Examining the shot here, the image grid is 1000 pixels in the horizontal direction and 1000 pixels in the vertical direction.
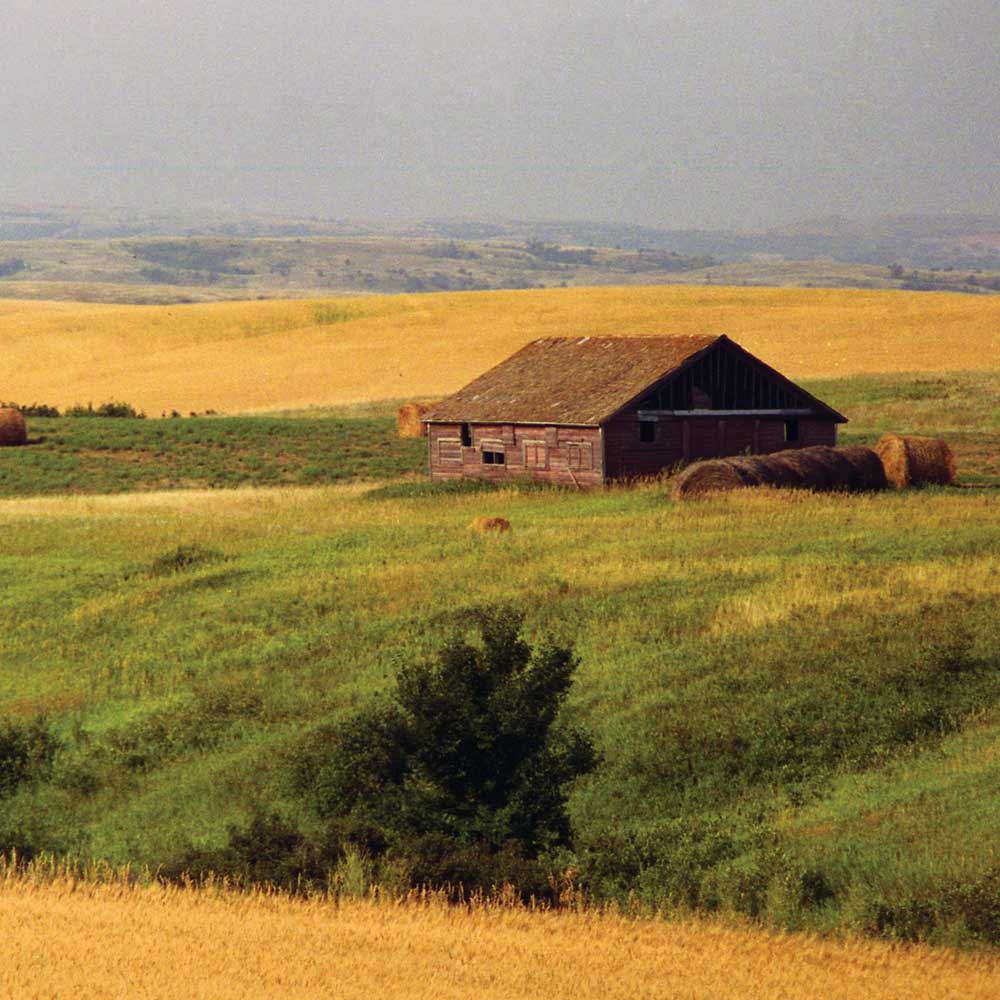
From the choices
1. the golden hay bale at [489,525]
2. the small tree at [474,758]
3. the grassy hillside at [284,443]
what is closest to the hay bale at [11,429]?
the grassy hillside at [284,443]

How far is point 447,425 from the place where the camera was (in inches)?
1976

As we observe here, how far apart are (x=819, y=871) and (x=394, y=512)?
25.0m

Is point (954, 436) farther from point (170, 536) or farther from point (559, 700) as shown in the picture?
point (559, 700)

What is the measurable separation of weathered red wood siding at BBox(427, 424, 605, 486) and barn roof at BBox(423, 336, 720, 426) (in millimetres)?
389

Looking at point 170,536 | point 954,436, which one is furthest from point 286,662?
point 954,436

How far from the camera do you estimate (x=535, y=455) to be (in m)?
47.1

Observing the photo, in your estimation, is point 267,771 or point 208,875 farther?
point 267,771

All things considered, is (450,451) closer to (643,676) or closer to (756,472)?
(756,472)

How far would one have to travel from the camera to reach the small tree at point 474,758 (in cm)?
1595

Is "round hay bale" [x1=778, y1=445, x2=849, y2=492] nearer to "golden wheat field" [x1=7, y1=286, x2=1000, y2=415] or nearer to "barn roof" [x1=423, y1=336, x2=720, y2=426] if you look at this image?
"barn roof" [x1=423, y1=336, x2=720, y2=426]

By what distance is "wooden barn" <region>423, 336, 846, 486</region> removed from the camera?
150 ft

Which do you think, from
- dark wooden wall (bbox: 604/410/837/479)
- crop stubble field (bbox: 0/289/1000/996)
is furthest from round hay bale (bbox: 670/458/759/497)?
dark wooden wall (bbox: 604/410/837/479)

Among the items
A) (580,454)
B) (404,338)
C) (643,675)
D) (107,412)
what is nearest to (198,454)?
(107,412)

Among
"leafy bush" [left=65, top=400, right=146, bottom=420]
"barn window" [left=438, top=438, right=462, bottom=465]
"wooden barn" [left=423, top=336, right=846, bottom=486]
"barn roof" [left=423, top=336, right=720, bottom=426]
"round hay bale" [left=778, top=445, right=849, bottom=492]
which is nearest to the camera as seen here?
"round hay bale" [left=778, top=445, right=849, bottom=492]
